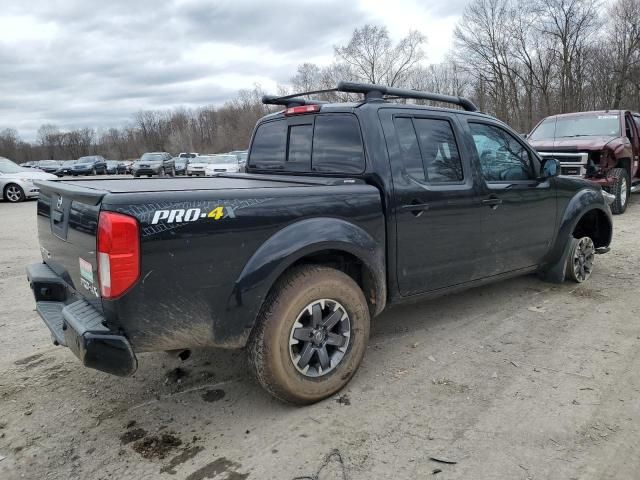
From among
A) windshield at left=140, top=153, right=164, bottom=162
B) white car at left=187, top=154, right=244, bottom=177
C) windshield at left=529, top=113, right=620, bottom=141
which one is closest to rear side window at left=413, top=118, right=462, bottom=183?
windshield at left=529, top=113, right=620, bottom=141

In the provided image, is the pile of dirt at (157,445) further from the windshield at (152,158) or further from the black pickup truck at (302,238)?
the windshield at (152,158)

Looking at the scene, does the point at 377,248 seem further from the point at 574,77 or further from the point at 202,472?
the point at 574,77

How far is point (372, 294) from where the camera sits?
3398mm

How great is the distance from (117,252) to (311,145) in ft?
6.52

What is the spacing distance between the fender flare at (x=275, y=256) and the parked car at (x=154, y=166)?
1260 inches

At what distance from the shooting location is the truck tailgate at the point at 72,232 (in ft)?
8.17

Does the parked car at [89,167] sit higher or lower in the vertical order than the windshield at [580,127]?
higher

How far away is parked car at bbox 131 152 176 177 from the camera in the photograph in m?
35.3

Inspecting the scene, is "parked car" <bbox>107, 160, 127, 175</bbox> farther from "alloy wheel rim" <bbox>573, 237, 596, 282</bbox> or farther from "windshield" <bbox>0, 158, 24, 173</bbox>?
"alloy wheel rim" <bbox>573, 237, 596, 282</bbox>

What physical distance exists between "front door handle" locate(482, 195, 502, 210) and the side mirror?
32.2 inches

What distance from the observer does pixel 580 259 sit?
5.31 metres

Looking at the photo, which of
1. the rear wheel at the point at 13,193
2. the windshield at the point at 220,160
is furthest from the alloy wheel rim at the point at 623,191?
the windshield at the point at 220,160

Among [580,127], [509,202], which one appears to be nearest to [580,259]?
[509,202]

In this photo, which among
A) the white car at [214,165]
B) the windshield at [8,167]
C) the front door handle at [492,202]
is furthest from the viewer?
the white car at [214,165]
